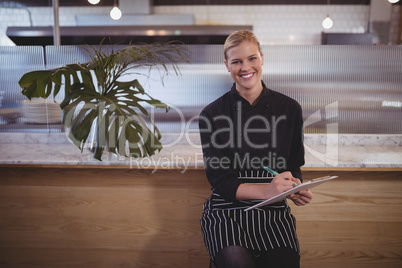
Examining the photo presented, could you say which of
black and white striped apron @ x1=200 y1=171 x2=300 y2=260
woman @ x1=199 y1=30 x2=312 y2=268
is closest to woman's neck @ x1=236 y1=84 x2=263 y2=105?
woman @ x1=199 y1=30 x2=312 y2=268

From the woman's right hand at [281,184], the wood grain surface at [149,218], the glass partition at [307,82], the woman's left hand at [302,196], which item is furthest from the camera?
the glass partition at [307,82]

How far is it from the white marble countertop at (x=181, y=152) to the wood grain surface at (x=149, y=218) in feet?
0.25

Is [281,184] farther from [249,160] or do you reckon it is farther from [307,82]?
[307,82]

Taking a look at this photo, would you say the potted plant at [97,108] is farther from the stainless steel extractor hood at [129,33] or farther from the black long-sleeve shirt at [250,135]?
the stainless steel extractor hood at [129,33]

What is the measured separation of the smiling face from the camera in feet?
4.42

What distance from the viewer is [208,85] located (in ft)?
7.04

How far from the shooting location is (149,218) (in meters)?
1.79

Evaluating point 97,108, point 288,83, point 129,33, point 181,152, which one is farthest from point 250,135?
point 129,33

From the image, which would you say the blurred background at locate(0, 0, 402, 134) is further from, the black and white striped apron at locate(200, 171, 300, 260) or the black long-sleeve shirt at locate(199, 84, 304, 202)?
the black and white striped apron at locate(200, 171, 300, 260)

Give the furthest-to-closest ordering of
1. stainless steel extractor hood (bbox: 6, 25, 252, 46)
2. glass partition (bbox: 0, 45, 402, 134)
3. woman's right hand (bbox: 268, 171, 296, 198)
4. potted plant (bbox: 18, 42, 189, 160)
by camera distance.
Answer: stainless steel extractor hood (bbox: 6, 25, 252, 46) → glass partition (bbox: 0, 45, 402, 134) → potted plant (bbox: 18, 42, 189, 160) → woman's right hand (bbox: 268, 171, 296, 198)

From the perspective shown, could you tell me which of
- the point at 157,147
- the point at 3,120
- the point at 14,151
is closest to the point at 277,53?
the point at 157,147

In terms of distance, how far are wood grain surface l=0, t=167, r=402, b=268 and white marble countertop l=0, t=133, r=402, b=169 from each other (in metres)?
0.08

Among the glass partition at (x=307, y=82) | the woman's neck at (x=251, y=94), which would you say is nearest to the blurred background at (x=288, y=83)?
the glass partition at (x=307, y=82)

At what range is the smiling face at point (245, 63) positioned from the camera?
1.35 metres
